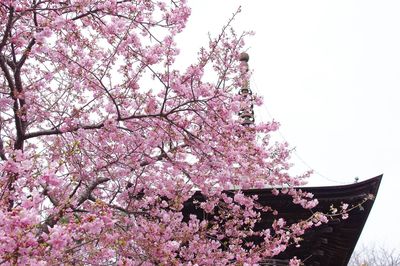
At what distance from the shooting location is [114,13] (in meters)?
5.34

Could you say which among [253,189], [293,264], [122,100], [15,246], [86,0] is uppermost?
[86,0]

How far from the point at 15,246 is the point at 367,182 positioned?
4.90m

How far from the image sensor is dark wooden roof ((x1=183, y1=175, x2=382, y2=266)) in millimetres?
6070

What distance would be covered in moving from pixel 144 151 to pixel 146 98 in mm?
910

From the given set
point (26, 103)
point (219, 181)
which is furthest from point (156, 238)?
point (26, 103)

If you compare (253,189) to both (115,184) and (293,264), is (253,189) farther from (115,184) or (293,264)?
(115,184)

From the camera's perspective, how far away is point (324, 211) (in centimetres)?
632

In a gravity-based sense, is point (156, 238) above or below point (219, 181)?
below

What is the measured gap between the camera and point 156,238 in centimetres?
533

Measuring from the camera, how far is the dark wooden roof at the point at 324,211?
6.07 meters

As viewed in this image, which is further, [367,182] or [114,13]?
[367,182]

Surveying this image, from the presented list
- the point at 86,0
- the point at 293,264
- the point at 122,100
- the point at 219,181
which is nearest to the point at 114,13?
the point at 86,0

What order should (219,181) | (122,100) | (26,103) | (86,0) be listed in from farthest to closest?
(219,181), (122,100), (26,103), (86,0)

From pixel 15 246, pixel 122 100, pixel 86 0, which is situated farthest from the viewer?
pixel 122 100
